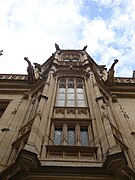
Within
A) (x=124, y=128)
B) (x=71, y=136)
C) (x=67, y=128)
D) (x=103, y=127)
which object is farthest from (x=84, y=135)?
(x=124, y=128)

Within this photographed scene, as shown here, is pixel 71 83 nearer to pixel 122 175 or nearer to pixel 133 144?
pixel 133 144

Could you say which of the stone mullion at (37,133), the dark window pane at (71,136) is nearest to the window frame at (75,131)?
the dark window pane at (71,136)

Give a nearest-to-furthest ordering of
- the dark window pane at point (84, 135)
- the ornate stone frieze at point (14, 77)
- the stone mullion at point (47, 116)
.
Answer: the stone mullion at point (47, 116)
the dark window pane at point (84, 135)
the ornate stone frieze at point (14, 77)

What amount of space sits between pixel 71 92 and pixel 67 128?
15.6 feet

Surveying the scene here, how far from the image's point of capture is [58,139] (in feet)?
35.1

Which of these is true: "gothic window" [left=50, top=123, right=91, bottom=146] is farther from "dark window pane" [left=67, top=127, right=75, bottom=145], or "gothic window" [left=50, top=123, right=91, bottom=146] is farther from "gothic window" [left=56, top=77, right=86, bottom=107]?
"gothic window" [left=56, top=77, right=86, bottom=107]

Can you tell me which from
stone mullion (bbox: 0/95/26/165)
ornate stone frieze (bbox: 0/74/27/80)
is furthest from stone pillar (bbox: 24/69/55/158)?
ornate stone frieze (bbox: 0/74/27/80)

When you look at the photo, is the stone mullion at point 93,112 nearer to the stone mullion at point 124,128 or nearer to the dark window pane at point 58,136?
the dark window pane at point 58,136

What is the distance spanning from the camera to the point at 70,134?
11.1 metres

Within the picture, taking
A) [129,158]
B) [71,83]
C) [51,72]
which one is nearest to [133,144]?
[129,158]

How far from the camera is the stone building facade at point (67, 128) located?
8219mm

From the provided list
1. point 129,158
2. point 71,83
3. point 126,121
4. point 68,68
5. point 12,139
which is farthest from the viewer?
point 68,68

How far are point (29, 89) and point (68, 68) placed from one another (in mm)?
3081

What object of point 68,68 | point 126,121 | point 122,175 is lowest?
point 122,175
